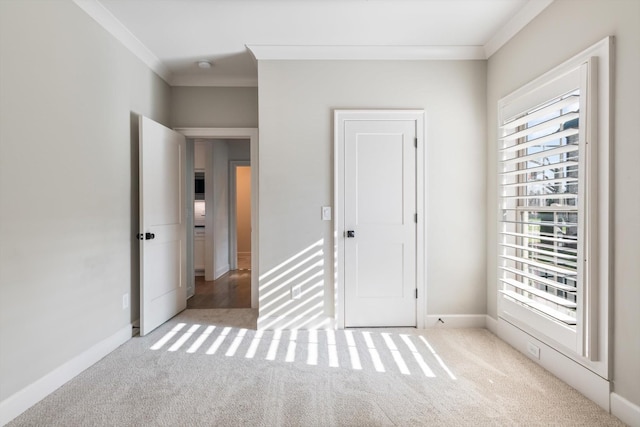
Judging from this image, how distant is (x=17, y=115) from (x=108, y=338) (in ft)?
5.64

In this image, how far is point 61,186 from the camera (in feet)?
7.19

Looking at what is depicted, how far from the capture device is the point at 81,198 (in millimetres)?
2385

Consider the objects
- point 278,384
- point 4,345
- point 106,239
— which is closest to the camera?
point 4,345

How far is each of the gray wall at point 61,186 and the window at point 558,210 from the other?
316 cm

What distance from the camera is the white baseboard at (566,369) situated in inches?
76.7

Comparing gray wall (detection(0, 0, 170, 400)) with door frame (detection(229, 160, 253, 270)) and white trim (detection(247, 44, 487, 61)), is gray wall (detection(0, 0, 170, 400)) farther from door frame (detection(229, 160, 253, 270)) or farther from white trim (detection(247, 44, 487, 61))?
door frame (detection(229, 160, 253, 270))

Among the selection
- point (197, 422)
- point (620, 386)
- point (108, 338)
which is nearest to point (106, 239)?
point (108, 338)

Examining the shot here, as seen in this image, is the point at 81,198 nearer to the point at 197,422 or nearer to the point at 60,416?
the point at 60,416

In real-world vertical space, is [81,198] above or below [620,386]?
above

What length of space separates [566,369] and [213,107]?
3941mm

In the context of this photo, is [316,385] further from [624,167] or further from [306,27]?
[306,27]

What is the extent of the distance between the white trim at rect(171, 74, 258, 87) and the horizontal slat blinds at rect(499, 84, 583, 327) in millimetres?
2674

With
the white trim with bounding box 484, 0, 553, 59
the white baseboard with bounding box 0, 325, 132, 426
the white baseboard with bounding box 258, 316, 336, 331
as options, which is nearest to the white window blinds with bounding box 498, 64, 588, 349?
the white trim with bounding box 484, 0, 553, 59

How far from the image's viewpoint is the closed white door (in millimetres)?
3182
